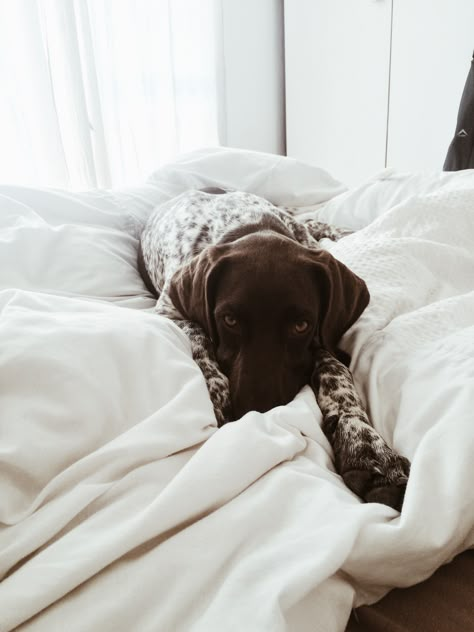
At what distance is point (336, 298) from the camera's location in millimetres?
1657

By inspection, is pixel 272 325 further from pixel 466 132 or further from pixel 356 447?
pixel 466 132

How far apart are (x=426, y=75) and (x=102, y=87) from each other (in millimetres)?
3335

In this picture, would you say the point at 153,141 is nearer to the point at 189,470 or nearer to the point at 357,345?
the point at 357,345

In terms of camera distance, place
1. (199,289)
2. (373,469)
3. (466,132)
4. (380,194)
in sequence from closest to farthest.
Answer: (373,469) → (199,289) → (380,194) → (466,132)

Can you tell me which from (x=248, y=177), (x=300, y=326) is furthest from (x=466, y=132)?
(x=300, y=326)

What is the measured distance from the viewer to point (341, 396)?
4.85 feet

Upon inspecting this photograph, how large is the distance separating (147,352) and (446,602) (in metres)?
0.82

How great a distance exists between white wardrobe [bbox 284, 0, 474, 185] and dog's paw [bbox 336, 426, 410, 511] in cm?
498

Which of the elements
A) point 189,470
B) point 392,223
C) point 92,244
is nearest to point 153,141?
point 92,244

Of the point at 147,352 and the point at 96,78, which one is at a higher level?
the point at 96,78

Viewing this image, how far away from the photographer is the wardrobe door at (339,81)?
5559mm

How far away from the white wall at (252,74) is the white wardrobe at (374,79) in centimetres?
29

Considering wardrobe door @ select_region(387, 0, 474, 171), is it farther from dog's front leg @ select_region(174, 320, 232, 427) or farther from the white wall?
dog's front leg @ select_region(174, 320, 232, 427)

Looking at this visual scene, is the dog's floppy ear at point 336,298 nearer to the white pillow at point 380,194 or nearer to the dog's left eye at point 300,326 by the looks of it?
the dog's left eye at point 300,326
